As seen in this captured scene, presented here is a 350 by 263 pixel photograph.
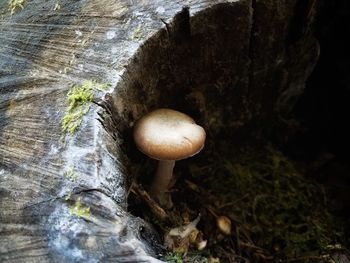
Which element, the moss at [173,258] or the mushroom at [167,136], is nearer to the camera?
the moss at [173,258]

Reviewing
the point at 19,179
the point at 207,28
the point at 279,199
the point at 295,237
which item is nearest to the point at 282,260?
the point at 295,237

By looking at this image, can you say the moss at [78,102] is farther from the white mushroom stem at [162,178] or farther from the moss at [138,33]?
the white mushroom stem at [162,178]

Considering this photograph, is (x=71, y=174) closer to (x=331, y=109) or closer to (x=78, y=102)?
(x=78, y=102)

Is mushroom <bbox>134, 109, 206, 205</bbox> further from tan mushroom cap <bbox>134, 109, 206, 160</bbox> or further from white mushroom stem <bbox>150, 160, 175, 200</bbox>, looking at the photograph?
white mushroom stem <bbox>150, 160, 175, 200</bbox>

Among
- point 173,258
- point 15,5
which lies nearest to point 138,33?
point 15,5

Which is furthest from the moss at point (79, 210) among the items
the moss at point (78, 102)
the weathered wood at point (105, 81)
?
the moss at point (78, 102)
